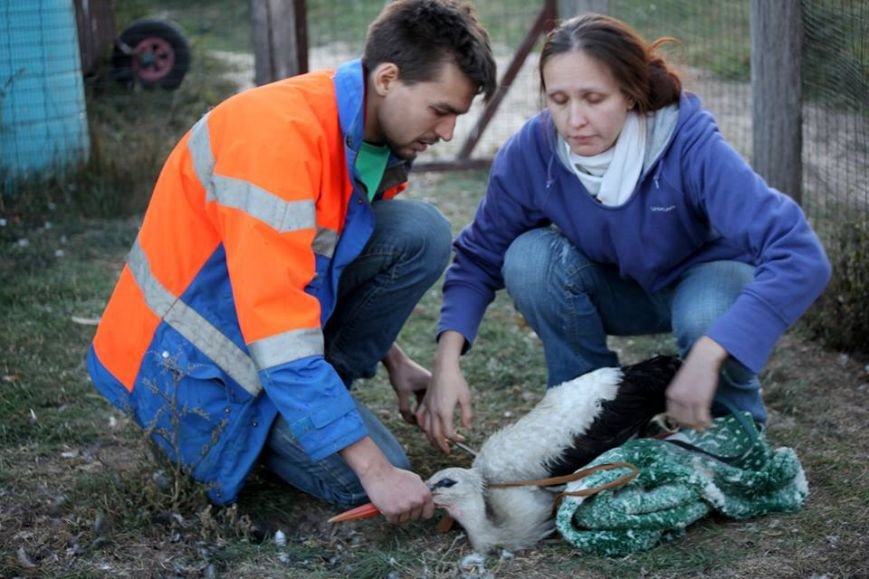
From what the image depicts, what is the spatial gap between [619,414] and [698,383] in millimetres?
409

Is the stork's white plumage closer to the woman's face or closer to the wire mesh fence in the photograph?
the woman's face

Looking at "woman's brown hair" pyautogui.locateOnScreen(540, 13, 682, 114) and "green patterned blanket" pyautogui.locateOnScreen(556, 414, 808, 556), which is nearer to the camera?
"green patterned blanket" pyautogui.locateOnScreen(556, 414, 808, 556)

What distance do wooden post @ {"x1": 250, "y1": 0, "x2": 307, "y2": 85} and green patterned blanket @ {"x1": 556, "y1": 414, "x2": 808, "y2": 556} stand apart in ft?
11.8

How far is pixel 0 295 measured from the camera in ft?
14.6

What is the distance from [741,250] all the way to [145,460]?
1.71 metres

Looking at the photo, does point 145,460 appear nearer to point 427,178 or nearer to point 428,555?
point 428,555

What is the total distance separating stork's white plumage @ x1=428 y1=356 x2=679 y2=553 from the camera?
8.91 feet

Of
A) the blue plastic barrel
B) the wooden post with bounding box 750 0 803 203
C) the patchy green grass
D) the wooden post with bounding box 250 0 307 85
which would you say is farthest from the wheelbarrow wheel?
the wooden post with bounding box 750 0 803 203

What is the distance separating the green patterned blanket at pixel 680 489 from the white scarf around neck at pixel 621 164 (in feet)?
2.13

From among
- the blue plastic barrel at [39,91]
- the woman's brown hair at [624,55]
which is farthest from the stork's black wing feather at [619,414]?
the blue plastic barrel at [39,91]

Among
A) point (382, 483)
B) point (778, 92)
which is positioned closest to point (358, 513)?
point (382, 483)

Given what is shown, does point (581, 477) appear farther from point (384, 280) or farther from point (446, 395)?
point (384, 280)

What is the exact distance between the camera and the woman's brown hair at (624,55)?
2.77 meters

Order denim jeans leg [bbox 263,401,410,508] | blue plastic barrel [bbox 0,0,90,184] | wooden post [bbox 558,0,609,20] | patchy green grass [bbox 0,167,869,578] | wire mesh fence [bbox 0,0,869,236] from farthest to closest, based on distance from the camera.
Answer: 1. wooden post [bbox 558,0,609,20]
2. blue plastic barrel [bbox 0,0,90,184]
3. wire mesh fence [bbox 0,0,869,236]
4. denim jeans leg [bbox 263,401,410,508]
5. patchy green grass [bbox 0,167,869,578]
